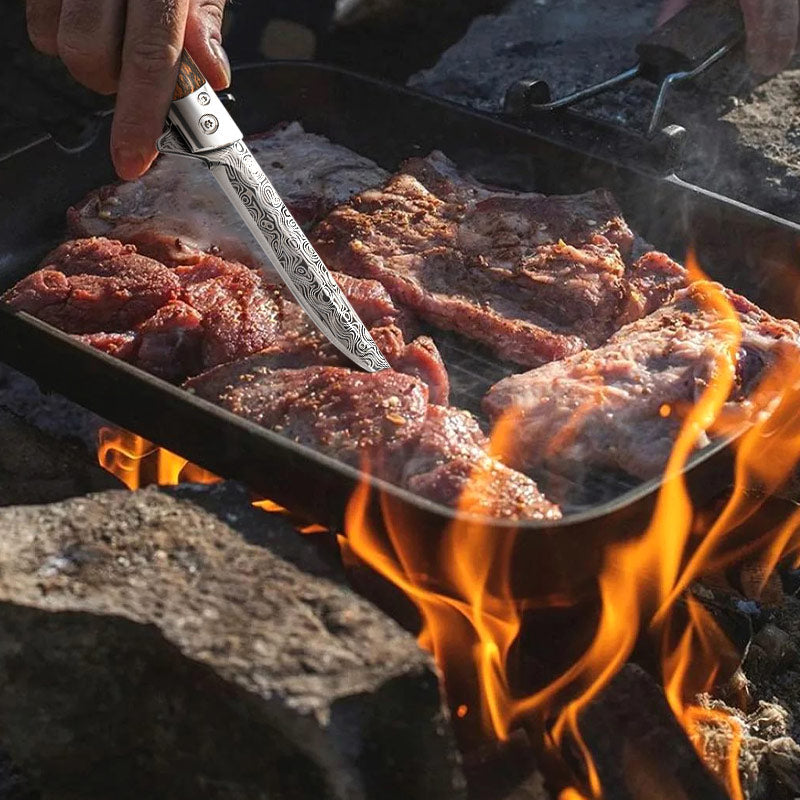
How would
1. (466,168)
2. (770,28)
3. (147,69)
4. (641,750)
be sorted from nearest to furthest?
(641,750) → (147,69) → (770,28) → (466,168)

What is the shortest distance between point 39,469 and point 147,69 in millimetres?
1352

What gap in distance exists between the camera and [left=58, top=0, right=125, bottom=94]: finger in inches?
125

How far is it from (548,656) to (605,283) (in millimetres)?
1411

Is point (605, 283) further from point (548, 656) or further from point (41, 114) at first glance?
point (41, 114)

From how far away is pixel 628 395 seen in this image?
3.30 m

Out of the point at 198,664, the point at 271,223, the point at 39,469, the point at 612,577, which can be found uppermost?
the point at 271,223

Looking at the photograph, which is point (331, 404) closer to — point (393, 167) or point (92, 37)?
point (92, 37)

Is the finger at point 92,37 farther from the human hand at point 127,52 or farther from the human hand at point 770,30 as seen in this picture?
the human hand at point 770,30

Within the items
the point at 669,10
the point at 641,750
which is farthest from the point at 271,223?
the point at 669,10

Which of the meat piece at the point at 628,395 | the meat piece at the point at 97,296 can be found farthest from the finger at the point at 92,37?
the meat piece at the point at 628,395

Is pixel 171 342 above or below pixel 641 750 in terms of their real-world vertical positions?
above

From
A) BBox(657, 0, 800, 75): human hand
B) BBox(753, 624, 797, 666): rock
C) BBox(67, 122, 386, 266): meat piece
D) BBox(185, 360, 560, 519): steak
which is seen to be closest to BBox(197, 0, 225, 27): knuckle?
BBox(67, 122, 386, 266): meat piece

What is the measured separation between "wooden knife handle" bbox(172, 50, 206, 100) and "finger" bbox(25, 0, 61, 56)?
0.46 m

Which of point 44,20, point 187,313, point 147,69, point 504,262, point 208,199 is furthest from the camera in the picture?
point 208,199
